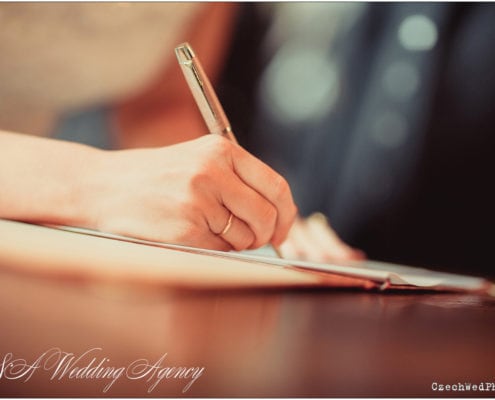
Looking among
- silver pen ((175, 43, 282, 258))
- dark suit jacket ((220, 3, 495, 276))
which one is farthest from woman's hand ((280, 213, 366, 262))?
silver pen ((175, 43, 282, 258))

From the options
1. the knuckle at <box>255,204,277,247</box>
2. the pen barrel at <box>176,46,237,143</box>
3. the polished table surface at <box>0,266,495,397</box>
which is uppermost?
the pen barrel at <box>176,46,237,143</box>

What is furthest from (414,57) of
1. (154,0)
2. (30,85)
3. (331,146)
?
(30,85)

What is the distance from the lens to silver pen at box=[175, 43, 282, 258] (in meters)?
0.35

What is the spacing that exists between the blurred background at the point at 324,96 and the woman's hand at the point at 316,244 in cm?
1

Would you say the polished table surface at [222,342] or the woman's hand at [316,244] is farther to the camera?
the woman's hand at [316,244]

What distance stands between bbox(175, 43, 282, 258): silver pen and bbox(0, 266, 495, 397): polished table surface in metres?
0.14

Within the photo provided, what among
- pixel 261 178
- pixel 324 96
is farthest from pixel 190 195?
pixel 324 96

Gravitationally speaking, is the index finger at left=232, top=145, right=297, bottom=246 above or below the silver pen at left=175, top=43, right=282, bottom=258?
below

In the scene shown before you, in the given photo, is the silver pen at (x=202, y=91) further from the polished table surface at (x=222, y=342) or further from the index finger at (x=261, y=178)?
the polished table surface at (x=222, y=342)

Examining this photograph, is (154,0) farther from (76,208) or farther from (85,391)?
(85,391)

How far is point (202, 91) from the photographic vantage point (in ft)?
1.16

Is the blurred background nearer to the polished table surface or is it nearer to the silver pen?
the silver pen

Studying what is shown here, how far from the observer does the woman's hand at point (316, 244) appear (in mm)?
410

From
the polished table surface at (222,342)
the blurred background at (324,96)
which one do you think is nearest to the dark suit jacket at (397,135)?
the blurred background at (324,96)
